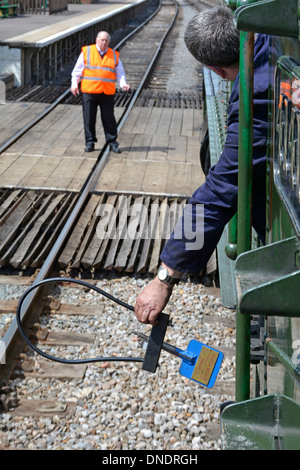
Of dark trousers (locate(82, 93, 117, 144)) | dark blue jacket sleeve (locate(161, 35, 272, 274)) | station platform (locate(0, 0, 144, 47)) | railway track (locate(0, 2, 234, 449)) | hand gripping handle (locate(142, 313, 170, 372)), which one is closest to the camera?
dark blue jacket sleeve (locate(161, 35, 272, 274))

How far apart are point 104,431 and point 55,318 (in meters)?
1.57

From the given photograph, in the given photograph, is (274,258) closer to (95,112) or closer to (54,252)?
(54,252)

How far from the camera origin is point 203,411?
4000mm

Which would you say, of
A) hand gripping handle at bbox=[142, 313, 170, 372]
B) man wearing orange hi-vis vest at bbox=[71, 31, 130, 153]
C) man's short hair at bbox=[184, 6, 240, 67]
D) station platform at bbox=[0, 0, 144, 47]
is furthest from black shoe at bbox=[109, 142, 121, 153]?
hand gripping handle at bbox=[142, 313, 170, 372]

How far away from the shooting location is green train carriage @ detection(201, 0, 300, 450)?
56.9 inches

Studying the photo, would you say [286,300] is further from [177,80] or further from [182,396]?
[177,80]

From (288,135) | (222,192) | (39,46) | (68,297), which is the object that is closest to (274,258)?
(288,135)

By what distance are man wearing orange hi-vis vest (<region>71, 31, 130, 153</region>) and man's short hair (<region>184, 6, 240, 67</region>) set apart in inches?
266

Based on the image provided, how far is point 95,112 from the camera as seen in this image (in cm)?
953

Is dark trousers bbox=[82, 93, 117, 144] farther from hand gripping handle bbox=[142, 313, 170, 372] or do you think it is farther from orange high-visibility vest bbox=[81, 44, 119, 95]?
hand gripping handle bbox=[142, 313, 170, 372]

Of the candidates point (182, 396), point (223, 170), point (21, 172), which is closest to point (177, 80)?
point (21, 172)

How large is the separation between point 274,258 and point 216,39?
41.9 inches

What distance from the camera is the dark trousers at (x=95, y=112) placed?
9454mm
